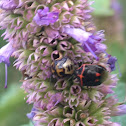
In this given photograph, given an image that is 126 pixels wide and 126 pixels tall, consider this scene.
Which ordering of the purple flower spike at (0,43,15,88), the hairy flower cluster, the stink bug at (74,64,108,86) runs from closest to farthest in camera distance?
the stink bug at (74,64,108,86)
the hairy flower cluster
the purple flower spike at (0,43,15,88)

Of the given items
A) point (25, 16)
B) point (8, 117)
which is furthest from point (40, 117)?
point (8, 117)

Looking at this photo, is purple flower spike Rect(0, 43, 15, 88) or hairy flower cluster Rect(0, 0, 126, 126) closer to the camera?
hairy flower cluster Rect(0, 0, 126, 126)

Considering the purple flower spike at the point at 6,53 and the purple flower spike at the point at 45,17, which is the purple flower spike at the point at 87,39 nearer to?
the purple flower spike at the point at 45,17

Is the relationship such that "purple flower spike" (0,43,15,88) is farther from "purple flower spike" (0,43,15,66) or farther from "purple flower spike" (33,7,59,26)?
"purple flower spike" (33,7,59,26)

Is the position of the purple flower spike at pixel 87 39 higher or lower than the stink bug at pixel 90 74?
higher

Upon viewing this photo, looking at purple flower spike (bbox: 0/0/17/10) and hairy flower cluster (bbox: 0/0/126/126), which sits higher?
purple flower spike (bbox: 0/0/17/10)

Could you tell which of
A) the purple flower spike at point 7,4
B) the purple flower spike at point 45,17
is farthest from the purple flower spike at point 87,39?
the purple flower spike at point 7,4

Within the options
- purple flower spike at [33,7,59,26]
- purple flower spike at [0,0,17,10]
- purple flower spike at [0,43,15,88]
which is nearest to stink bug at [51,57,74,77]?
purple flower spike at [33,7,59,26]

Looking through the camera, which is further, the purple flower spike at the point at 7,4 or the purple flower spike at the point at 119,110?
the purple flower spike at the point at 119,110
